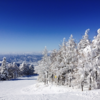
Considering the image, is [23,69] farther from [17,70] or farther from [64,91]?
Result: [64,91]

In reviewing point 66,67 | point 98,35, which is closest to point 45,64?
point 66,67

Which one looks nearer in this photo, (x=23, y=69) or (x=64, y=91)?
(x=64, y=91)

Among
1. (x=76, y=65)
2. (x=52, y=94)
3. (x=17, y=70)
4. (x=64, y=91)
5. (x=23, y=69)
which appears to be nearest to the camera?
(x=52, y=94)

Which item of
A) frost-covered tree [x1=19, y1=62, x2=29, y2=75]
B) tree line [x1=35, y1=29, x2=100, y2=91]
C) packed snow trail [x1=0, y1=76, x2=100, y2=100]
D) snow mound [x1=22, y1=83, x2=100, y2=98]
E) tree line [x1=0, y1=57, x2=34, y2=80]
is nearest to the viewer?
packed snow trail [x1=0, y1=76, x2=100, y2=100]

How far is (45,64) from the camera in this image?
30547mm

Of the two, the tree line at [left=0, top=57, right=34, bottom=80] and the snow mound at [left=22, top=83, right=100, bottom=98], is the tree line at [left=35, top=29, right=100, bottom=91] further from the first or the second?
the tree line at [left=0, top=57, right=34, bottom=80]

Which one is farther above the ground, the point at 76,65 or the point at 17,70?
the point at 76,65

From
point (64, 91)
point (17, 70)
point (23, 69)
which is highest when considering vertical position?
point (64, 91)

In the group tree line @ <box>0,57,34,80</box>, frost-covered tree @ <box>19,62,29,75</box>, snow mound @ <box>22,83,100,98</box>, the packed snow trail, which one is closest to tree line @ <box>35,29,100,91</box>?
snow mound @ <box>22,83,100,98</box>

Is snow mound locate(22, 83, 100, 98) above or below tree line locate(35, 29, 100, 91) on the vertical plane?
below

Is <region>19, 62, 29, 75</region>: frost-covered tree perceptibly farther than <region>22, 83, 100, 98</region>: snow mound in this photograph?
Yes

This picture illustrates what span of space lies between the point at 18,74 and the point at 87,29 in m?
69.9

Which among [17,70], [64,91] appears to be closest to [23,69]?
[17,70]

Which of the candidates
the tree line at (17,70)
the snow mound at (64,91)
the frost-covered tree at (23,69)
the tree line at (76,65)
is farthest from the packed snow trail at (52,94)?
the frost-covered tree at (23,69)
